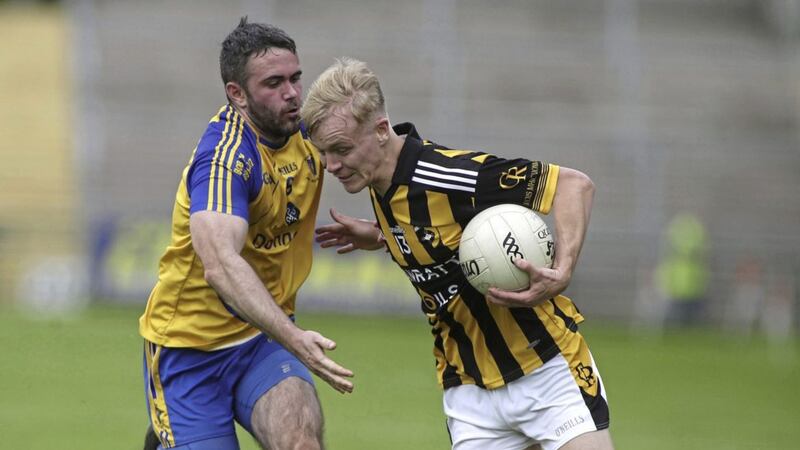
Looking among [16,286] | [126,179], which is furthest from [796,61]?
[16,286]

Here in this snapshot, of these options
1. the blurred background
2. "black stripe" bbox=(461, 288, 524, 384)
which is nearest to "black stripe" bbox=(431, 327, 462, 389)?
"black stripe" bbox=(461, 288, 524, 384)

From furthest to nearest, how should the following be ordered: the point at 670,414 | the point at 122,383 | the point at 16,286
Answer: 1. the point at 16,286
2. the point at 122,383
3. the point at 670,414

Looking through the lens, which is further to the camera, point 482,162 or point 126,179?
point 126,179

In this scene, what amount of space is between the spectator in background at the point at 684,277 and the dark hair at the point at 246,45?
1457cm

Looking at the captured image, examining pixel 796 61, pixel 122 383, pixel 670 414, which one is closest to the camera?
pixel 670 414

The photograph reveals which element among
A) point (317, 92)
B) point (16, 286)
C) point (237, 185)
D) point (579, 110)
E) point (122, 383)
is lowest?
point (16, 286)

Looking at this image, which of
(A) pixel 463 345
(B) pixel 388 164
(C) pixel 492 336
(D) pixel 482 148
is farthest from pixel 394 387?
(D) pixel 482 148

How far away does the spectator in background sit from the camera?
64.0ft

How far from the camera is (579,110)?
23.7m

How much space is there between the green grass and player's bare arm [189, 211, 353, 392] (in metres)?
4.74

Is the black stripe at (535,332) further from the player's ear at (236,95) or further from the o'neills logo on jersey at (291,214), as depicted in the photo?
the player's ear at (236,95)

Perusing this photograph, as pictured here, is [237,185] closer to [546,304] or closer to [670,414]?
[546,304]

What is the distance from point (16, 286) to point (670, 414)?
12.8 meters

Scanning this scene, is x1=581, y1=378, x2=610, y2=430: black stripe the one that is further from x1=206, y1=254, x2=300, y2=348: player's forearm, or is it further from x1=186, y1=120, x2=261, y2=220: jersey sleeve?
x1=186, y1=120, x2=261, y2=220: jersey sleeve
